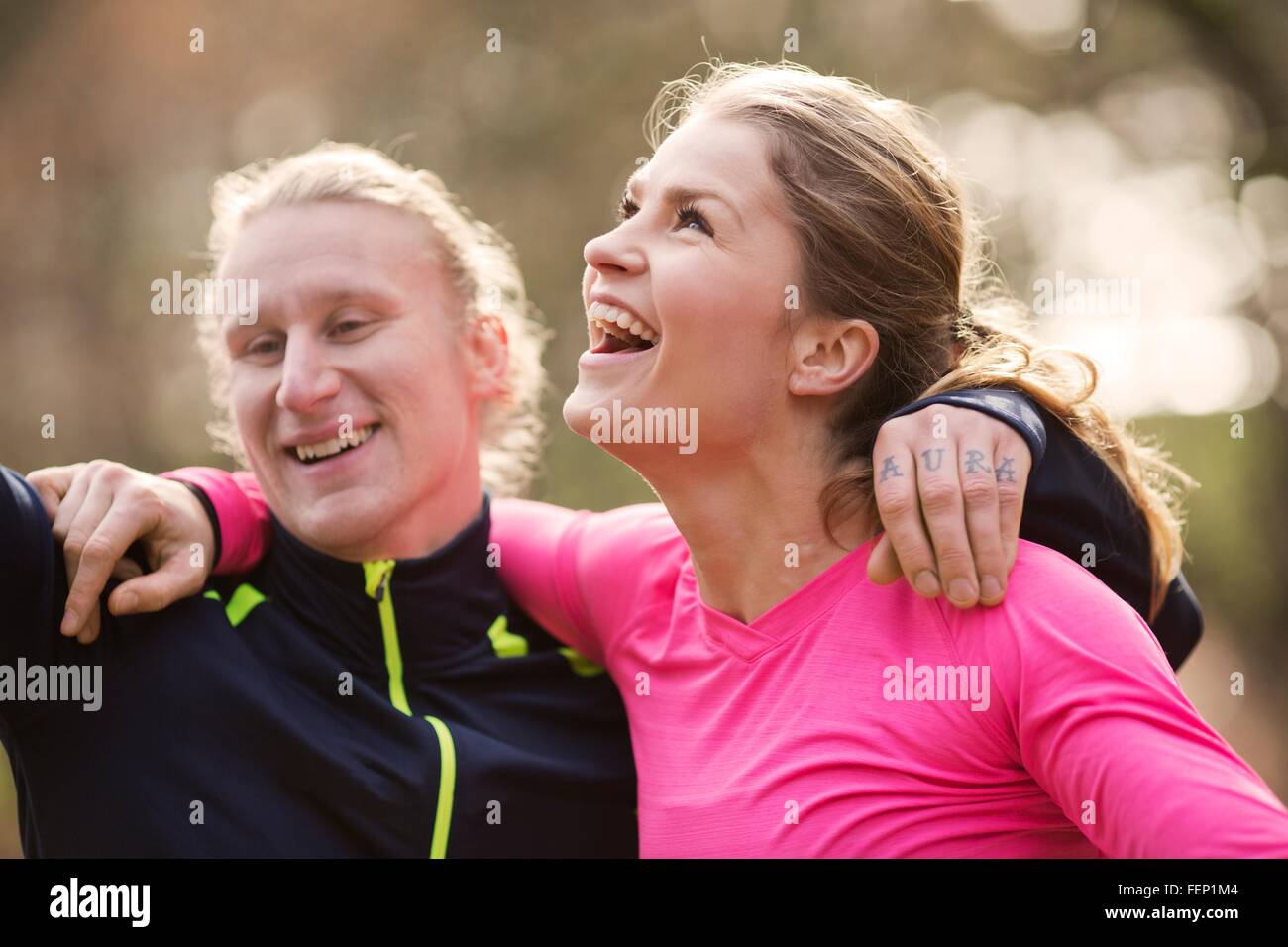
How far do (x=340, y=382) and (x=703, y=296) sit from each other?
29.0 inches

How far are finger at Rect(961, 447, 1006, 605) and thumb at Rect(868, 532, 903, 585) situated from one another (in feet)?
0.40

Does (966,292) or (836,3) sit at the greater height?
(836,3)

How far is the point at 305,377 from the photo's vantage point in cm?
217

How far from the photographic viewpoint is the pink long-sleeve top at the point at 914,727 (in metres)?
1.44

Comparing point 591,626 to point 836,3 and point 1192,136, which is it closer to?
point 1192,136

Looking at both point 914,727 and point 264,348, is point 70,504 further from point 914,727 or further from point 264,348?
point 914,727

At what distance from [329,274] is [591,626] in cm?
83

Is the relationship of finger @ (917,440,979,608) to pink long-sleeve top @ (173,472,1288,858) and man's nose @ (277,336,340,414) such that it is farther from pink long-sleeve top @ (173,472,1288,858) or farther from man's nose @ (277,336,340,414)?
man's nose @ (277,336,340,414)

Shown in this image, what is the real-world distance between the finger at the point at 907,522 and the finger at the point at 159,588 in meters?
1.15

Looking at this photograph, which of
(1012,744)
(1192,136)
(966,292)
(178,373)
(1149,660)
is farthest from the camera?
(178,373)

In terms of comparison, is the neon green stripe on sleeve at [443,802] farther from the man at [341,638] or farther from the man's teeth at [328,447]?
the man's teeth at [328,447]
